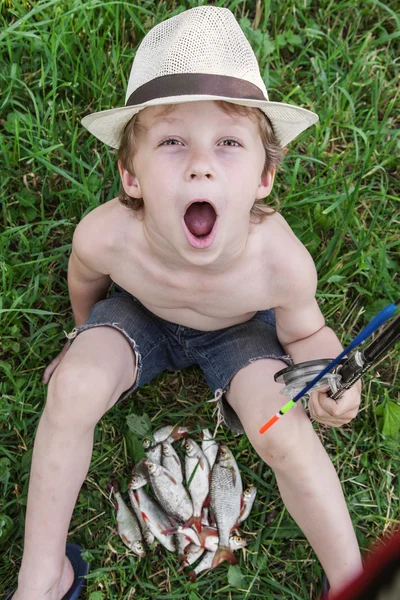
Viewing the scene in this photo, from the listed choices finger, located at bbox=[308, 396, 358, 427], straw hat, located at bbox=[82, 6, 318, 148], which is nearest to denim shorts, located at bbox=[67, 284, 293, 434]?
finger, located at bbox=[308, 396, 358, 427]

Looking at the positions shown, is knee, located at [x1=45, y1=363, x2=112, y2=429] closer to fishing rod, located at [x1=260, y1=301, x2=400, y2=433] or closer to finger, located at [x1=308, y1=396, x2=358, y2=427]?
fishing rod, located at [x1=260, y1=301, x2=400, y2=433]

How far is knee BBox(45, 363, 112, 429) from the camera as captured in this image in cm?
→ 223

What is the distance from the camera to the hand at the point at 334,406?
2133 millimetres

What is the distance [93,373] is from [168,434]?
70 centimetres

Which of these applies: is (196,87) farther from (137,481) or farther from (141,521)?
(141,521)

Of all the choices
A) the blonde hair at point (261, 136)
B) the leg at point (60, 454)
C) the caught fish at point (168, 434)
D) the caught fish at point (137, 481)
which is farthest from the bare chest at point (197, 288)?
the caught fish at point (137, 481)

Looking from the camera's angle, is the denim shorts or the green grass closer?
the denim shorts

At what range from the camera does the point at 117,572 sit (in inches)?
104

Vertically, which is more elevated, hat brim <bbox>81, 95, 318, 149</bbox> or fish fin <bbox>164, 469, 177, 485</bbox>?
hat brim <bbox>81, 95, 318, 149</bbox>

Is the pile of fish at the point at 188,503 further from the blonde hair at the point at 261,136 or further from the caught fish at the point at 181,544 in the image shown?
the blonde hair at the point at 261,136

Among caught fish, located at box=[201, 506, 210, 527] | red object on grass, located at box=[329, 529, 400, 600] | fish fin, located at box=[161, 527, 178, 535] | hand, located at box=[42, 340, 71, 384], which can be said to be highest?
red object on grass, located at box=[329, 529, 400, 600]

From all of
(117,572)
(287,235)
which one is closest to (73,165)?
(287,235)

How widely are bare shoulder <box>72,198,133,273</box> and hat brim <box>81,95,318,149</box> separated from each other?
9.8 inches

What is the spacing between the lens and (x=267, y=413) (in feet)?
7.33
